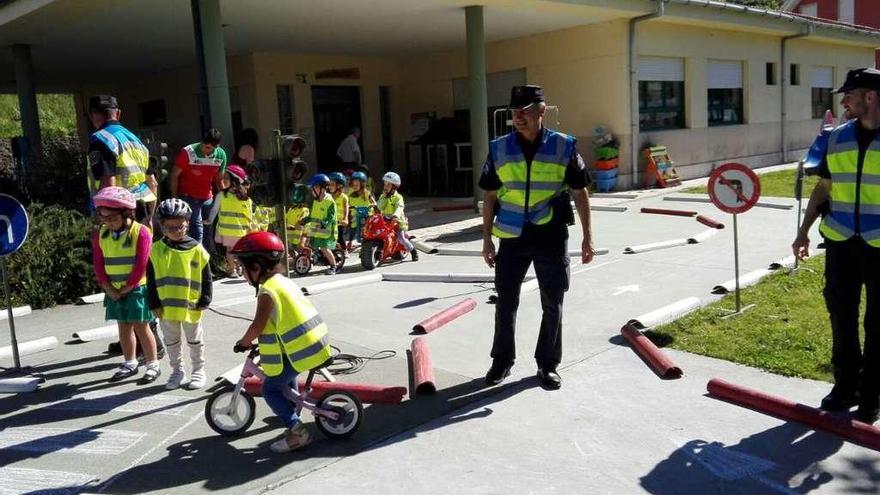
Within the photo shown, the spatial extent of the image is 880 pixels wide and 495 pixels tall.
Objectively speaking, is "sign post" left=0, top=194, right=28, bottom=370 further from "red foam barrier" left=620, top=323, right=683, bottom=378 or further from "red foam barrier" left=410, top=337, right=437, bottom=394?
"red foam barrier" left=620, top=323, right=683, bottom=378

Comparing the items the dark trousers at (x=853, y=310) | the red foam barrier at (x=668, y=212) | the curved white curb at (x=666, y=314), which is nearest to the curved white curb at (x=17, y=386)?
the curved white curb at (x=666, y=314)

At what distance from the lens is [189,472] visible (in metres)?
3.97

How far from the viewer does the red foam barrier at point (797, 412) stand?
389cm

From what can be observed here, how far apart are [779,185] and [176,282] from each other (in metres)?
15.4

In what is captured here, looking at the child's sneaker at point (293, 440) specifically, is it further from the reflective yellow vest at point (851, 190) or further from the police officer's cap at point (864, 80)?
the police officer's cap at point (864, 80)

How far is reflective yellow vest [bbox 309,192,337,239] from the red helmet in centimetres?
544

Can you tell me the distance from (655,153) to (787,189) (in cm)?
306

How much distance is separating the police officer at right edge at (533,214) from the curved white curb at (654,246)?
4.95 meters

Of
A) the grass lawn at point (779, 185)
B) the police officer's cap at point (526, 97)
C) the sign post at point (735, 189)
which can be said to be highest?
the police officer's cap at point (526, 97)

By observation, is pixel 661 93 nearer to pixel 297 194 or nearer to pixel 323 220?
pixel 323 220

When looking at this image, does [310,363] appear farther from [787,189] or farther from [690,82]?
[690,82]

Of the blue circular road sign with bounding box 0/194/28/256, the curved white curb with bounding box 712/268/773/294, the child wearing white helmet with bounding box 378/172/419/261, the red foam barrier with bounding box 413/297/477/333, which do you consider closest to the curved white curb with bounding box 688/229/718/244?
the curved white curb with bounding box 712/268/773/294

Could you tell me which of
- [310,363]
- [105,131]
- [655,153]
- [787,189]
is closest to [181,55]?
[655,153]

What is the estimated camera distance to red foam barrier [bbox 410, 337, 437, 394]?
4.97 metres
